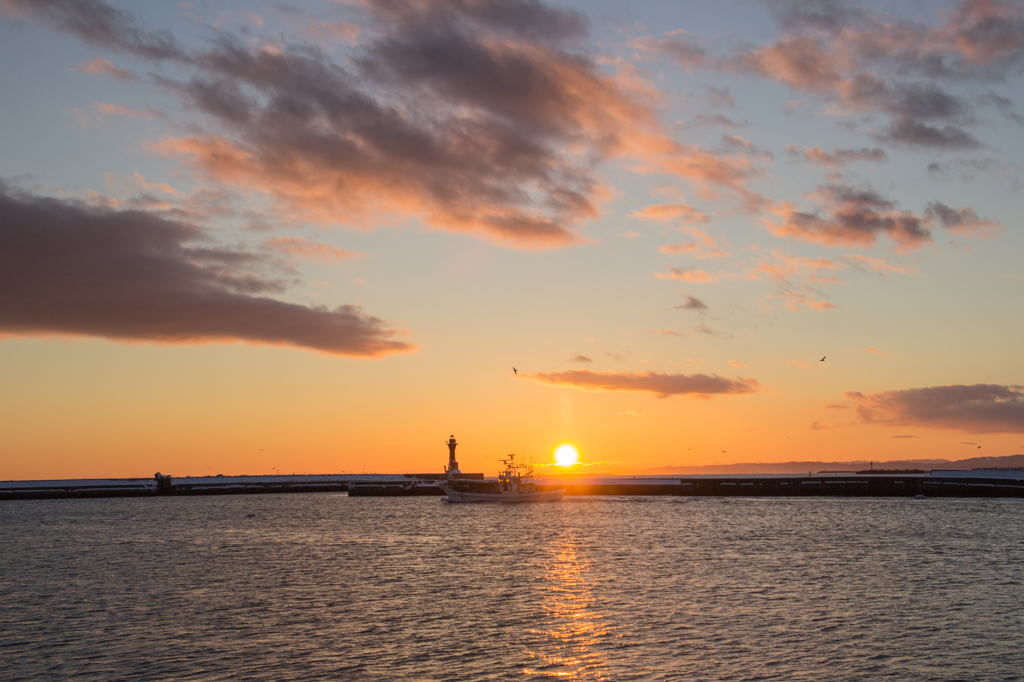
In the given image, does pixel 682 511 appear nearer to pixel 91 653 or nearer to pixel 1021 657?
pixel 1021 657

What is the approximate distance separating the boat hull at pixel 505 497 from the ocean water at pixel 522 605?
63.3 meters

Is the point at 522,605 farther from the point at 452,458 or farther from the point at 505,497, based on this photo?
the point at 452,458

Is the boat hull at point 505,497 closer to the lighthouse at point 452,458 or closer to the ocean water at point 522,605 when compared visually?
the lighthouse at point 452,458

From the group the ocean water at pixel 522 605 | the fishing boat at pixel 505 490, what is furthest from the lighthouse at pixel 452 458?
the ocean water at pixel 522 605

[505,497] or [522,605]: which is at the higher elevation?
[522,605]

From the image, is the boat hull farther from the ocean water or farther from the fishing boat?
the ocean water

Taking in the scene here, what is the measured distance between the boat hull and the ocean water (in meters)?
63.3

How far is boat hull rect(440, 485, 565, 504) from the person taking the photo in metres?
145

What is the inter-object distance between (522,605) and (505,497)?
107 m

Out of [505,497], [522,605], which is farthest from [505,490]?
[522,605]

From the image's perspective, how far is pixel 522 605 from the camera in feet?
130

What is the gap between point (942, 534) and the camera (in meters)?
73.2

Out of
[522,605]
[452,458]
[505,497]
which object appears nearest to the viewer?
[522,605]

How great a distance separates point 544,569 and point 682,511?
217 feet
